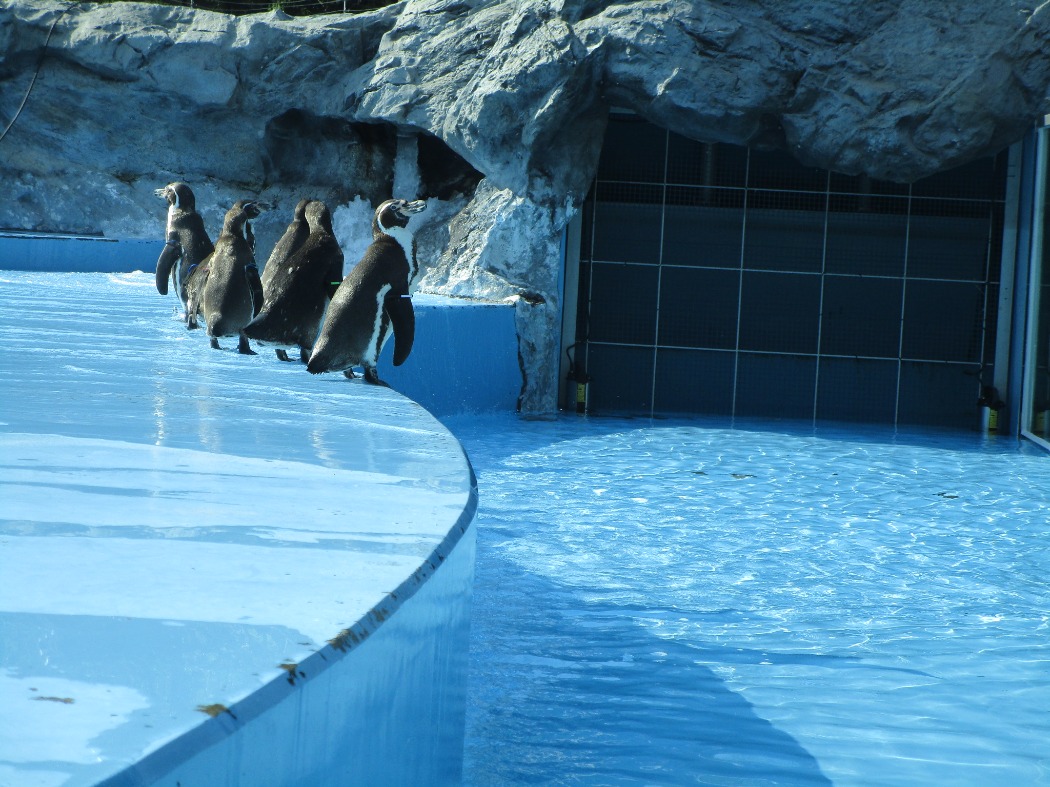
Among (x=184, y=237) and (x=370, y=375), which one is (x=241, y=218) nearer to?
(x=184, y=237)

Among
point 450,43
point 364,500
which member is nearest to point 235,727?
point 364,500

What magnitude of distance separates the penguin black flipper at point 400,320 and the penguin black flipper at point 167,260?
169 cm

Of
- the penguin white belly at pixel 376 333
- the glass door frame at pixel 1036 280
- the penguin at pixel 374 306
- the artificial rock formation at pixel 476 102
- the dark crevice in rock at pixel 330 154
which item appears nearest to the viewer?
the penguin at pixel 374 306

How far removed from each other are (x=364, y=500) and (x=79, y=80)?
10031 millimetres

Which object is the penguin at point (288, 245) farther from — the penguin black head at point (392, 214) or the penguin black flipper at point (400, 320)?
the penguin black flipper at point (400, 320)

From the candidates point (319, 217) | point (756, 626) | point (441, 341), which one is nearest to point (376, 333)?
point (319, 217)

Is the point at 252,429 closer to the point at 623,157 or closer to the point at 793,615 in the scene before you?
the point at 793,615

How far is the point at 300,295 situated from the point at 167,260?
179 cm

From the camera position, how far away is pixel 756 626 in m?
3.45

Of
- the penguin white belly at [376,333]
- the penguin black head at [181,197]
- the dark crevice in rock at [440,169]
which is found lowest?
the penguin white belly at [376,333]

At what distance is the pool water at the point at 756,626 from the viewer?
2.57 m

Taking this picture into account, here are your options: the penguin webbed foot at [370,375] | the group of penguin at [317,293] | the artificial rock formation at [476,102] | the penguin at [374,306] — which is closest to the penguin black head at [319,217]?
the group of penguin at [317,293]

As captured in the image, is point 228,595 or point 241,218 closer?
point 228,595

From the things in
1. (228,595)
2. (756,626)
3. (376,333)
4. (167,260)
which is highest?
(167,260)
